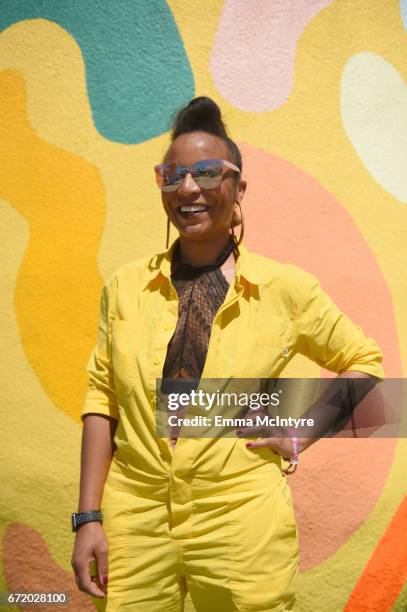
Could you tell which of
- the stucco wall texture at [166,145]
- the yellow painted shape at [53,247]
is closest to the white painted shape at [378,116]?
the stucco wall texture at [166,145]

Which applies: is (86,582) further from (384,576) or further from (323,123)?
(323,123)

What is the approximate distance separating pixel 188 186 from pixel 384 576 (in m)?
1.62

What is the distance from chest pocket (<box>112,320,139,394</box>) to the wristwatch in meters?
0.28

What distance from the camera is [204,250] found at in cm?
164

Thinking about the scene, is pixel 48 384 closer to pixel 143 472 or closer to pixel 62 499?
pixel 62 499

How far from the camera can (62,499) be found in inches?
92.5

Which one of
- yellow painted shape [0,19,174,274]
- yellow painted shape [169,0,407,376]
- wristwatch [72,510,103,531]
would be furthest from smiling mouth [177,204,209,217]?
yellow painted shape [169,0,407,376]

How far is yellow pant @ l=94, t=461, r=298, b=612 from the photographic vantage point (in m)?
1.42

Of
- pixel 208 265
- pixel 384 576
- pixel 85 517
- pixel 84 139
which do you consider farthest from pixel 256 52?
pixel 384 576

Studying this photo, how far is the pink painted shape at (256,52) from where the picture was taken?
2576 millimetres

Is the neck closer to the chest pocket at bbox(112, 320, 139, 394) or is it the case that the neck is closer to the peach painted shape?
the chest pocket at bbox(112, 320, 139, 394)

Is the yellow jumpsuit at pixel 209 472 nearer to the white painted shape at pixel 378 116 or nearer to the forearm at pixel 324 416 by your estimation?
the forearm at pixel 324 416

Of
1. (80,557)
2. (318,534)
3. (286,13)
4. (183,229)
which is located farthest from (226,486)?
(286,13)

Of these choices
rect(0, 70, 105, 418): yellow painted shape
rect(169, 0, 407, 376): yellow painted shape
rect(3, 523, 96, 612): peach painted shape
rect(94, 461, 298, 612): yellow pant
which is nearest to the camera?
rect(94, 461, 298, 612): yellow pant
